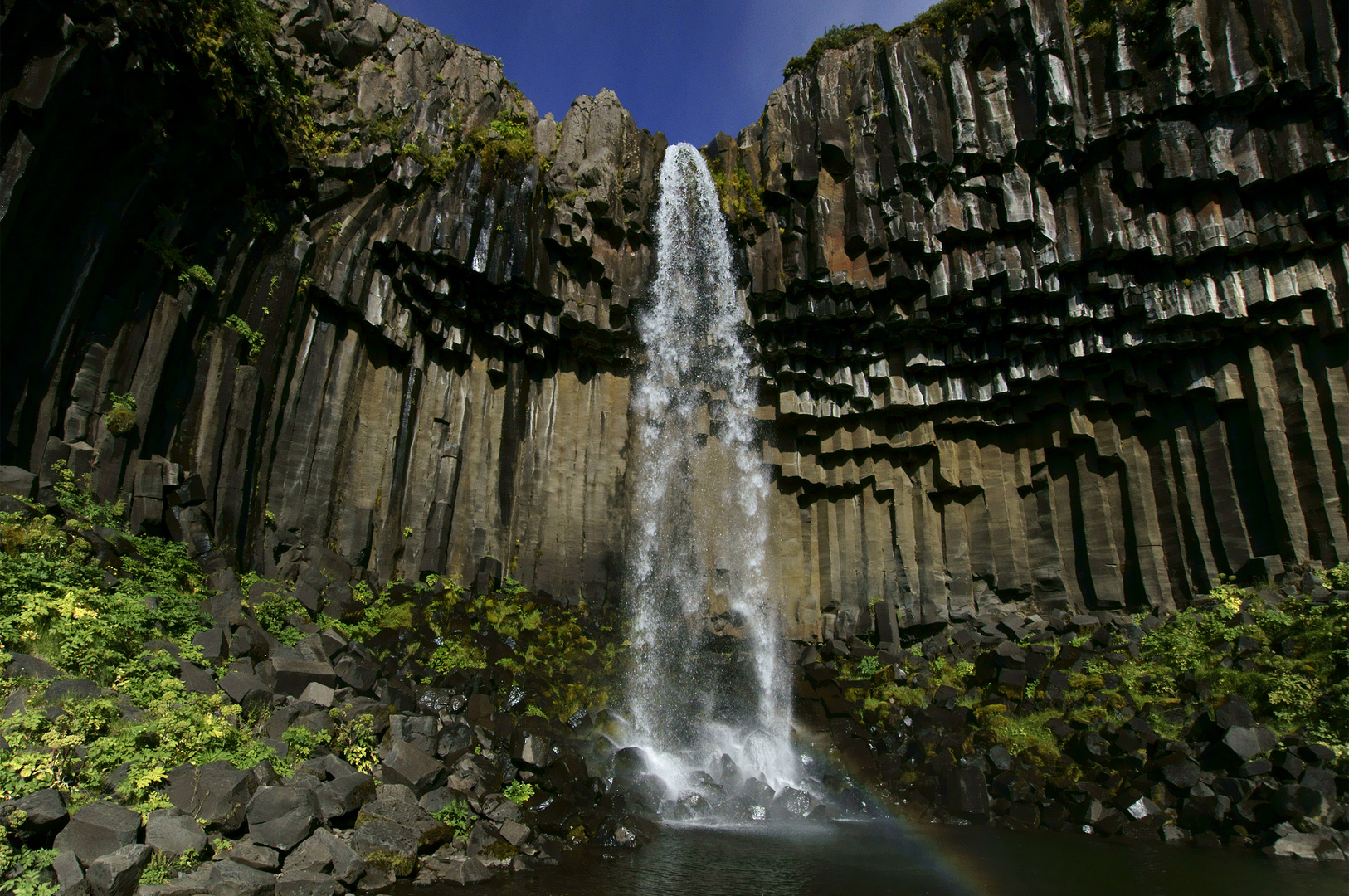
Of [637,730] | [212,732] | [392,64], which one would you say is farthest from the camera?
[392,64]

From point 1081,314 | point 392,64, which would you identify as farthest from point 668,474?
point 392,64

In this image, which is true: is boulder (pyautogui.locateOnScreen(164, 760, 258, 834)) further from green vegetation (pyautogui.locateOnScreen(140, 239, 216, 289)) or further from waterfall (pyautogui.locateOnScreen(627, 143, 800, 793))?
waterfall (pyautogui.locateOnScreen(627, 143, 800, 793))

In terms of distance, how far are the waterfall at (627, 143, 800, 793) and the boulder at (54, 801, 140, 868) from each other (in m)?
11.6

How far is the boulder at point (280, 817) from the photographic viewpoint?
265 inches

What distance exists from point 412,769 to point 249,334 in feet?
26.9

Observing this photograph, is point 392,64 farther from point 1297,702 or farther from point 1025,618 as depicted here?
point 1297,702

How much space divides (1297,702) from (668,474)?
12662 mm

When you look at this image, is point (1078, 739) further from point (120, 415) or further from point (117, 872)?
point (120, 415)

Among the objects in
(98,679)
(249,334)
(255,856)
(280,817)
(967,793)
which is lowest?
(967,793)

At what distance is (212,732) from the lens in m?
7.48

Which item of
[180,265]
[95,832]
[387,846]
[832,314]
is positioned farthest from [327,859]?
[832,314]

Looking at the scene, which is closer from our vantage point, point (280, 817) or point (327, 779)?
point (280, 817)

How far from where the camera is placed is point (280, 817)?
6.88 m

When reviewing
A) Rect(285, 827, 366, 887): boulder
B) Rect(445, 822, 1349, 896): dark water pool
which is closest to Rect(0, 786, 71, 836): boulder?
Rect(285, 827, 366, 887): boulder
